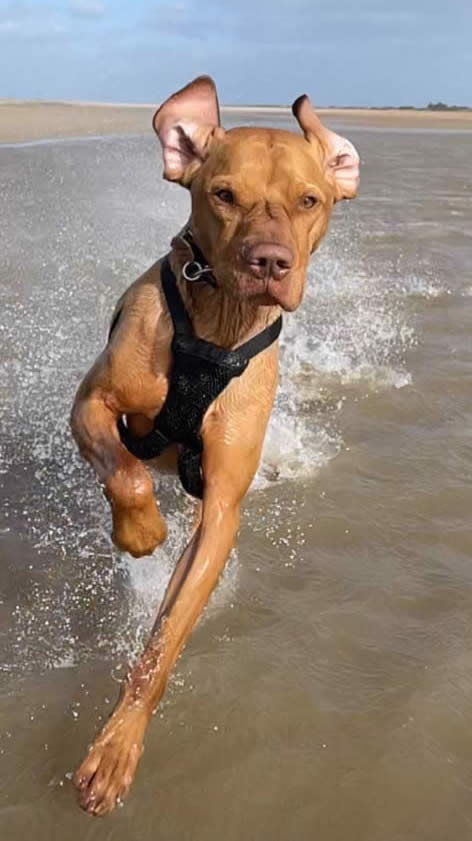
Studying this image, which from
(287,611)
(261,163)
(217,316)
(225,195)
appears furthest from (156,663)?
(261,163)

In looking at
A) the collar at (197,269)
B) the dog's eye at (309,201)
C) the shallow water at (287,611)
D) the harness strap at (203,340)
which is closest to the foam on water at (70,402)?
the shallow water at (287,611)

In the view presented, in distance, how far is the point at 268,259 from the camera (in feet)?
11.2

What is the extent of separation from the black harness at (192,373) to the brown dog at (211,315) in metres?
0.03

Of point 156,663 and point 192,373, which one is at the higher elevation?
point 192,373

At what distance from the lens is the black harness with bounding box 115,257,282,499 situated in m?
3.85

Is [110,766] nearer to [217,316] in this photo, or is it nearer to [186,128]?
[217,316]

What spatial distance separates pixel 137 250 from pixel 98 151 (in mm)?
13634

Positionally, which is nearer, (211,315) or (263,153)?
(263,153)

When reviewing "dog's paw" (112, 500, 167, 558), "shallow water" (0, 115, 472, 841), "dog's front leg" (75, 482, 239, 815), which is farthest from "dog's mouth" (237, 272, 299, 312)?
"shallow water" (0, 115, 472, 841)

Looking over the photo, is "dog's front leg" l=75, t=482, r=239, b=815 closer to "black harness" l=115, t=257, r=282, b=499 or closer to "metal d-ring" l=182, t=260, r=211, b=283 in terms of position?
"black harness" l=115, t=257, r=282, b=499

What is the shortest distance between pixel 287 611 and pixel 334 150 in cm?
189

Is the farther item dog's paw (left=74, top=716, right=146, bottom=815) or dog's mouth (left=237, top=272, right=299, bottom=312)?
dog's mouth (left=237, top=272, right=299, bottom=312)

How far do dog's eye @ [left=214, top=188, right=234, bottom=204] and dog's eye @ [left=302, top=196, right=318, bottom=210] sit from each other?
0.27 m

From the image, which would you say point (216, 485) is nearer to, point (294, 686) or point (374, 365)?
point (294, 686)
